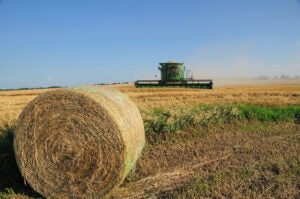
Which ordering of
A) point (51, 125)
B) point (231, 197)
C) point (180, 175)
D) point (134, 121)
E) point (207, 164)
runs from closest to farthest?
point (231, 197) → point (51, 125) → point (134, 121) → point (180, 175) → point (207, 164)

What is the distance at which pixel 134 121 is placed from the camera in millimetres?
5793

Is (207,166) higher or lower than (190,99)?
lower

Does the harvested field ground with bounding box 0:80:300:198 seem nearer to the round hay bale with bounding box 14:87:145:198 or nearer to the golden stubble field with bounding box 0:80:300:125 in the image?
the round hay bale with bounding box 14:87:145:198

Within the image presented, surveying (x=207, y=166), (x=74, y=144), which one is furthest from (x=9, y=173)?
(x=207, y=166)

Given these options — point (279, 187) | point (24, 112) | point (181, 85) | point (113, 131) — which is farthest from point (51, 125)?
point (181, 85)

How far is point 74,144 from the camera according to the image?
532 cm

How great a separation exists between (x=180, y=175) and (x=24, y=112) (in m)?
2.81

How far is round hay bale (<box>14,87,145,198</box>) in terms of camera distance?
5195 millimetres

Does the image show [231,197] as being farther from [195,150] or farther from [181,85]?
[181,85]

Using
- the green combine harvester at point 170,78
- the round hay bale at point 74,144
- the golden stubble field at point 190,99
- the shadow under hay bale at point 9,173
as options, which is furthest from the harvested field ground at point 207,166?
the green combine harvester at point 170,78

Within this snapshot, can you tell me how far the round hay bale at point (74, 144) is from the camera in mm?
5195

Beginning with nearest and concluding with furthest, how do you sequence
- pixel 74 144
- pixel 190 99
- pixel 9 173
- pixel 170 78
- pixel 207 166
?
pixel 74 144
pixel 9 173
pixel 207 166
pixel 190 99
pixel 170 78

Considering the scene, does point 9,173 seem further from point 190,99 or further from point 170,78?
point 170,78

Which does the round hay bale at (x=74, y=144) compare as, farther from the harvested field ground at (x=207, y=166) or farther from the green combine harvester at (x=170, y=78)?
the green combine harvester at (x=170, y=78)
